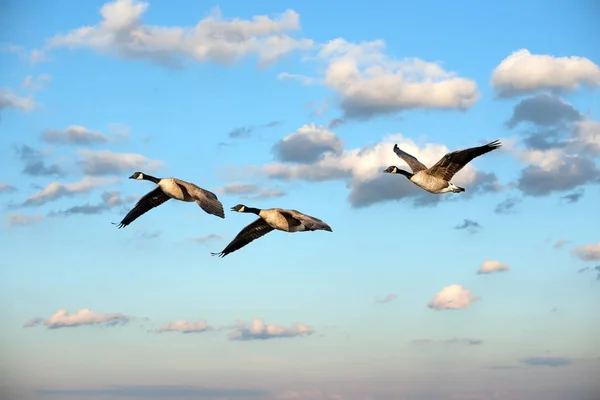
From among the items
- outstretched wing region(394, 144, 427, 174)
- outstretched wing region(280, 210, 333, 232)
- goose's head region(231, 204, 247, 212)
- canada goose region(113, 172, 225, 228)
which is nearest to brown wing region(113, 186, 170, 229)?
canada goose region(113, 172, 225, 228)

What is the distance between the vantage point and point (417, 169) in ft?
116

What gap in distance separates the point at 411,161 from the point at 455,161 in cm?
532

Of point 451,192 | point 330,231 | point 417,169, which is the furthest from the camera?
point 417,169

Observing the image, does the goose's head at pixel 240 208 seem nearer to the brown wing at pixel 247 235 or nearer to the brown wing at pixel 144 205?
the brown wing at pixel 247 235

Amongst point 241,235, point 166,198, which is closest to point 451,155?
point 241,235

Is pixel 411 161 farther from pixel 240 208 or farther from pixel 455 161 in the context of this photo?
A: pixel 240 208

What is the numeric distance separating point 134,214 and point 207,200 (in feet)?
21.4

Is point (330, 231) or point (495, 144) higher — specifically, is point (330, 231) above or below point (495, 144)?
below

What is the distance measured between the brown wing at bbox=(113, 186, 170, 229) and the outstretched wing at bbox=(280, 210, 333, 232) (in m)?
7.44

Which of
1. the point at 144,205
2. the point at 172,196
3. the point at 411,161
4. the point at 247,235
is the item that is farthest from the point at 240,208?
the point at 411,161

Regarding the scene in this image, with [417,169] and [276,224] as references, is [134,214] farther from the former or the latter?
[417,169]

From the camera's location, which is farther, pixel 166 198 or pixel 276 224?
pixel 166 198

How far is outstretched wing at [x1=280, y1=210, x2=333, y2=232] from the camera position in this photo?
2828cm

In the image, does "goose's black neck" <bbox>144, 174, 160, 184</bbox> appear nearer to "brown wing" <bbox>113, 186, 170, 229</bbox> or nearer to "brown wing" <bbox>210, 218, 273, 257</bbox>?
"brown wing" <bbox>113, 186, 170, 229</bbox>
